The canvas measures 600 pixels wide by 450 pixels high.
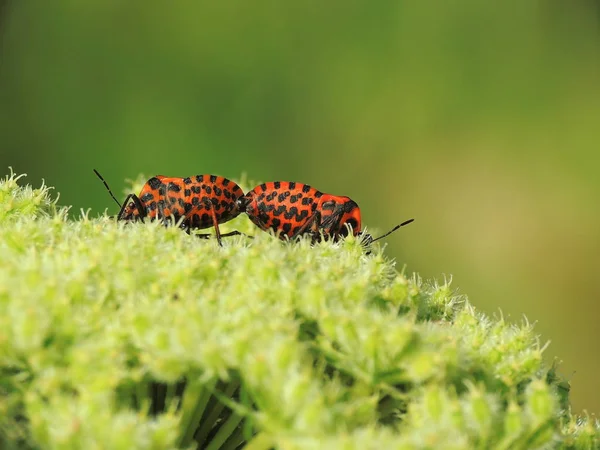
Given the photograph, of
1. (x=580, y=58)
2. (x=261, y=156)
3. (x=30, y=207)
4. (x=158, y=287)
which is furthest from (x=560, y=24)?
(x=158, y=287)

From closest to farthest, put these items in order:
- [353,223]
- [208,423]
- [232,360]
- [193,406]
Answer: [232,360]
[193,406]
[208,423]
[353,223]

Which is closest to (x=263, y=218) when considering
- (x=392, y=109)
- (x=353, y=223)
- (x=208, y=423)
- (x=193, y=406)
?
(x=353, y=223)

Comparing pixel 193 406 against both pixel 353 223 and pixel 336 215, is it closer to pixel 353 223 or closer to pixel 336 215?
pixel 336 215

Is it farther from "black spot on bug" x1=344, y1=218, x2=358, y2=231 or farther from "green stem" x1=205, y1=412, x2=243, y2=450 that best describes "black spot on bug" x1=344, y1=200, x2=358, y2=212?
"green stem" x1=205, y1=412, x2=243, y2=450

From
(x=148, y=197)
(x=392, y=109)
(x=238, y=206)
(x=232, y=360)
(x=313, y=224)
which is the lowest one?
(x=232, y=360)

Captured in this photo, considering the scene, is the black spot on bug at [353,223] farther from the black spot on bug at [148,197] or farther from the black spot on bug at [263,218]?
the black spot on bug at [148,197]

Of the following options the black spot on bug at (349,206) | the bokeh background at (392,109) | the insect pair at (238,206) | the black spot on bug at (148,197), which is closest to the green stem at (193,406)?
the insect pair at (238,206)
